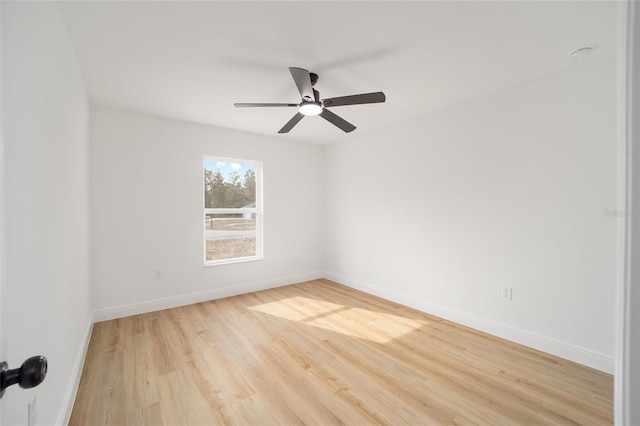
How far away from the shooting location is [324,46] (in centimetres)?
210

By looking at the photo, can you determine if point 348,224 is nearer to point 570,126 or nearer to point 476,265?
point 476,265

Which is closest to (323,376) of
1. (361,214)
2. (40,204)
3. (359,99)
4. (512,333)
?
(512,333)

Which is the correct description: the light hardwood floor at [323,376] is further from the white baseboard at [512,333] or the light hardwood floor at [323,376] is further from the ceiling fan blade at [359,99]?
the ceiling fan blade at [359,99]


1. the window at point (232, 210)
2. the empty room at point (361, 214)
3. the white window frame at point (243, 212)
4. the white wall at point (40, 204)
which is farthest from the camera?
the window at point (232, 210)

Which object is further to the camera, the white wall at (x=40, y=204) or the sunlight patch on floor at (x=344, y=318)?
the sunlight patch on floor at (x=344, y=318)

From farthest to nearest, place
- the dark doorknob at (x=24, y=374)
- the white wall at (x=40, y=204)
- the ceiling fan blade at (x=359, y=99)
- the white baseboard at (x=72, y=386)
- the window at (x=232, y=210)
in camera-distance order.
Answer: the window at (x=232, y=210) → the ceiling fan blade at (x=359, y=99) → the white baseboard at (x=72, y=386) → the white wall at (x=40, y=204) → the dark doorknob at (x=24, y=374)

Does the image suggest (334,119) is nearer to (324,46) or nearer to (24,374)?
(324,46)

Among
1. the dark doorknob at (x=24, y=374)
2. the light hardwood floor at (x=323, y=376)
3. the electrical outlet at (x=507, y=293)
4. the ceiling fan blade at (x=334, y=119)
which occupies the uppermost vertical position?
the ceiling fan blade at (x=334, y=119)

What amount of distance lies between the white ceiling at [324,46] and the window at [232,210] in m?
1.36

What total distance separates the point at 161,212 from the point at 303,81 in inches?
104

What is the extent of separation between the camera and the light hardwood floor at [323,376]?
71.0 inches

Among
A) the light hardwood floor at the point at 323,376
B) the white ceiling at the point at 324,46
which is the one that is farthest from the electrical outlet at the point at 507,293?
the white ceiling at the point at 324,46

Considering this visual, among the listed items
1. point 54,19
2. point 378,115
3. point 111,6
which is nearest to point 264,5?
point 111,6

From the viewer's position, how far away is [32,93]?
1.27 m
